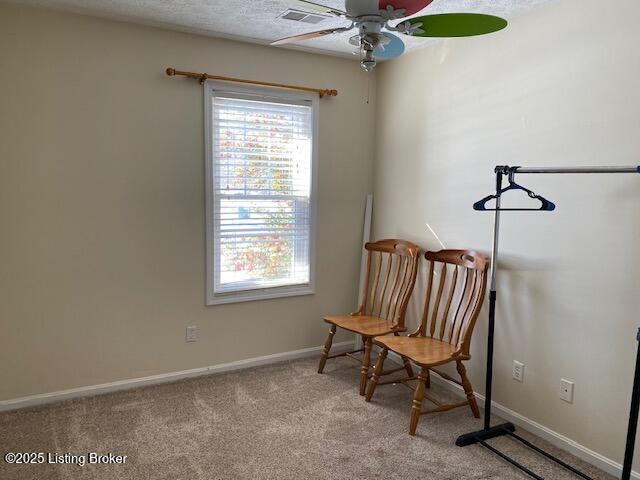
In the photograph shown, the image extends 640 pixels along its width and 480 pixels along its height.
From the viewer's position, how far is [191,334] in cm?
341

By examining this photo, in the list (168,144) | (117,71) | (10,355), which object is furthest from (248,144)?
(10,355)

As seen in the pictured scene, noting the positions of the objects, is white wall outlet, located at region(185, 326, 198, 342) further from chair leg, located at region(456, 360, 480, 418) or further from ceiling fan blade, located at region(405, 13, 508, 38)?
ceiling fan blade, located at region(405, 13, 508, 38)

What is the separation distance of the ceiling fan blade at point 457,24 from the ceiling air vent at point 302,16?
1177mm

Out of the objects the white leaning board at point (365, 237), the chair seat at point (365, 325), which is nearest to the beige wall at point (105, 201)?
the chair seat at point (365, 325)

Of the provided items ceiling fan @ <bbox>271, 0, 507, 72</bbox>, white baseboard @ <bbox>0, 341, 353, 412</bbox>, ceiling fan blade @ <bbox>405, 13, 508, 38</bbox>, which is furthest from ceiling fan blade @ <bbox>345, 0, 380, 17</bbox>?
white baseboard @ <bbox>0, 341, 353, 412</bbox>

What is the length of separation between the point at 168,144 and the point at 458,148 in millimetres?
1891

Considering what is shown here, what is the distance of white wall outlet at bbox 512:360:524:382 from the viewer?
9.20 feet

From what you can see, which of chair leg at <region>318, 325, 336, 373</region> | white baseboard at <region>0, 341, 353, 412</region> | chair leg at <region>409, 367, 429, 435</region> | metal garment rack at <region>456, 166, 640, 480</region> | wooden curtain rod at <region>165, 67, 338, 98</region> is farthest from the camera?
chair leg at <region>318, 325, 336, 373</region>

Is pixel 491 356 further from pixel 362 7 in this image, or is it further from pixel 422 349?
pixel 362 7

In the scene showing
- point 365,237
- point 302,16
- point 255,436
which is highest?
point 302,16

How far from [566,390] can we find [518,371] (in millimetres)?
298

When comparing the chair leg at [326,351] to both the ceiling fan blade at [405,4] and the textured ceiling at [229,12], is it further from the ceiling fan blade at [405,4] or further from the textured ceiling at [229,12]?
the ceiling fan blade at [405,4]

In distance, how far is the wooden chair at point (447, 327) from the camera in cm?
273

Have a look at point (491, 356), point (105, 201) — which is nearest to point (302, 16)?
point (105, 201)
